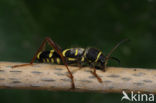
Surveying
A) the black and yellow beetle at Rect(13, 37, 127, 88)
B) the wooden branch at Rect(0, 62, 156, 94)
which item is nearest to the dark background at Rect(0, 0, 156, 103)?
the black and yellow beetle at Rect(13, 37, 127, 88)

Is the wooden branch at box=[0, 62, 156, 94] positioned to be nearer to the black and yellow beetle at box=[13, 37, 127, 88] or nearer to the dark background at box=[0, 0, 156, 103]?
the black and yellow beetle at box=[13, 37, 127, 88]

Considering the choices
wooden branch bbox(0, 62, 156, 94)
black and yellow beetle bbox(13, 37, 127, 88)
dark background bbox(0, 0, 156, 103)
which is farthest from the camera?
dark background bbox(0, 0, 156, 103)

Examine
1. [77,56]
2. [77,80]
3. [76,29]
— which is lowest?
[77,80]

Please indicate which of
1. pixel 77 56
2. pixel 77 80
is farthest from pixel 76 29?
pixel 77 80

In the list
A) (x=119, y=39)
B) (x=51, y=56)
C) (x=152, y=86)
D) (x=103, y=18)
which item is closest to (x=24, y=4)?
(x=51, y=56)

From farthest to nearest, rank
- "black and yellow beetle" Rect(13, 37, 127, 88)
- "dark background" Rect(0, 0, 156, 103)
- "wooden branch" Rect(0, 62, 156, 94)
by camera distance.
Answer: "dark background" Rect(0, 0, 156, 103)
"black and yellow beetle" Rect(13, 37, 127, 88)
"wooden branch" Rect(0, 62, 156, 94)

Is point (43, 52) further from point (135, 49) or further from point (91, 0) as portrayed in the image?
point (135, 49)

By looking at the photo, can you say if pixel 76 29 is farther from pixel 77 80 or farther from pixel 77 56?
pixel 77 80
